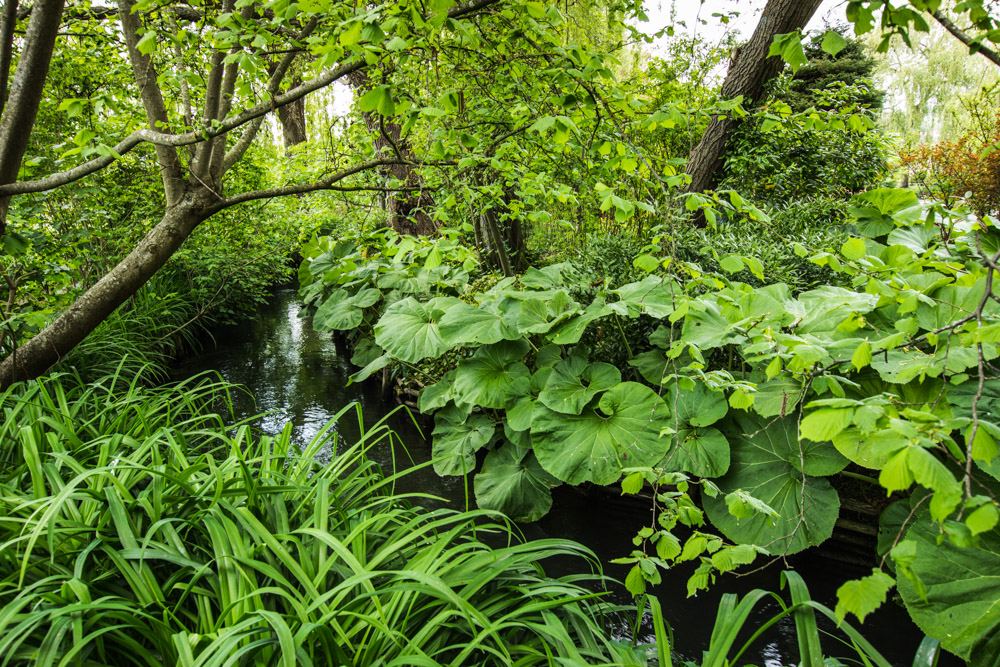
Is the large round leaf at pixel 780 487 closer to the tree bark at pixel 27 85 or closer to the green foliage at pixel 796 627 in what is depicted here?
the green foliage at pixel 796 627

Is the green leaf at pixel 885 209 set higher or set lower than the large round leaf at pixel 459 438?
higher

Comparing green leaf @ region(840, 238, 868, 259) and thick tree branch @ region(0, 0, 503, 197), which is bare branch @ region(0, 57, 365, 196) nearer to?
thick tree branch @ region(0, 0, 503, 197)

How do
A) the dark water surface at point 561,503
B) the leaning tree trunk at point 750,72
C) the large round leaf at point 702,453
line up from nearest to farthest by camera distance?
1. the dark water surface at point 561,503
2. the large round leaf at point 702,453
3. the leaning tree trunk at point 750,72

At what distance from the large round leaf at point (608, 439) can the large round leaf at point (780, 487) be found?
0.36 m

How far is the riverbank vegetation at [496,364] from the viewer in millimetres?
1245

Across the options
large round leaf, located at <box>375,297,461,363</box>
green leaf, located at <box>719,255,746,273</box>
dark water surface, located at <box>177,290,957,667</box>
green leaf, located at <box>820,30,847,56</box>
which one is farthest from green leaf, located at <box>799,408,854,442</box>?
large round leaf, located at <box>375,297,461,363</box>

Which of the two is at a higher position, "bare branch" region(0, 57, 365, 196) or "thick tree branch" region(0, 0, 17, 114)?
"thick tree branch" region(0, 0, 17, 114)

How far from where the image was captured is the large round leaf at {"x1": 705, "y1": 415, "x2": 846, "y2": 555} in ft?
7.16

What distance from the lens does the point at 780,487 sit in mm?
2273

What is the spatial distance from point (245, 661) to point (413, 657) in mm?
379

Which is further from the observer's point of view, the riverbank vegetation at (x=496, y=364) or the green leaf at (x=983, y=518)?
the riverbank vegetation at (x=496, y=364)

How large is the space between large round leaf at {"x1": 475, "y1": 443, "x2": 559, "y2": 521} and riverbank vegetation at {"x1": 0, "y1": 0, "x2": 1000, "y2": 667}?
0.05 feet

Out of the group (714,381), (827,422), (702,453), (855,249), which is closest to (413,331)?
(702,453)

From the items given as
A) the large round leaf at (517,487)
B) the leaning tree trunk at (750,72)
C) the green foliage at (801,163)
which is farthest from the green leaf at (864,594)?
the green foliage at (801,163)
